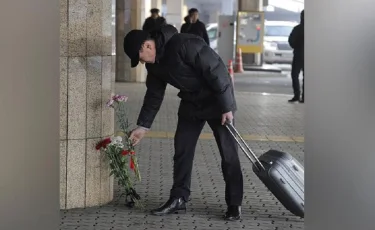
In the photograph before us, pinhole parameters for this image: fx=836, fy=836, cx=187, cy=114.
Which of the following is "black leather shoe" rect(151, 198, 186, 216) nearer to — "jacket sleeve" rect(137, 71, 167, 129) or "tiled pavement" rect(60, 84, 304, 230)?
"tiled pavement" rect(60, 84, 304, 230)

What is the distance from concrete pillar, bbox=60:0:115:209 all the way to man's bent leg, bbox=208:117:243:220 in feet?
3.05

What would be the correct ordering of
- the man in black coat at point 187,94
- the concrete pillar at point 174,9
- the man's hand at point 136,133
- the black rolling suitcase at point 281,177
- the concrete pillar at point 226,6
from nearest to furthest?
the man in black coat at point 187,94 → the black rolling suitcase at point 281,177 → the man's hand at point 136,133 → the concrete pillar at point 174,9 → the concrete pillar at point 226,6

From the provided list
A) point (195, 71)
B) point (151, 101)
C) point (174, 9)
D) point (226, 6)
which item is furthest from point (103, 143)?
point (226, 6)

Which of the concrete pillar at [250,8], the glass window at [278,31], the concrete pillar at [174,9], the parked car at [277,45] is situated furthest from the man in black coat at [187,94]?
A: the concrete pillar at [174,9]

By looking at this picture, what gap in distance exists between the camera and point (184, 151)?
649 centimetres

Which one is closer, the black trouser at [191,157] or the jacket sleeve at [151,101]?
the black trouser at [191,157]

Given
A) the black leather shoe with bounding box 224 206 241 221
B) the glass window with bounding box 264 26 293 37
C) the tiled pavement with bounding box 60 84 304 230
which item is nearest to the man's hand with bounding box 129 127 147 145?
the tiled pavement with bounding box 60 84 304 230
